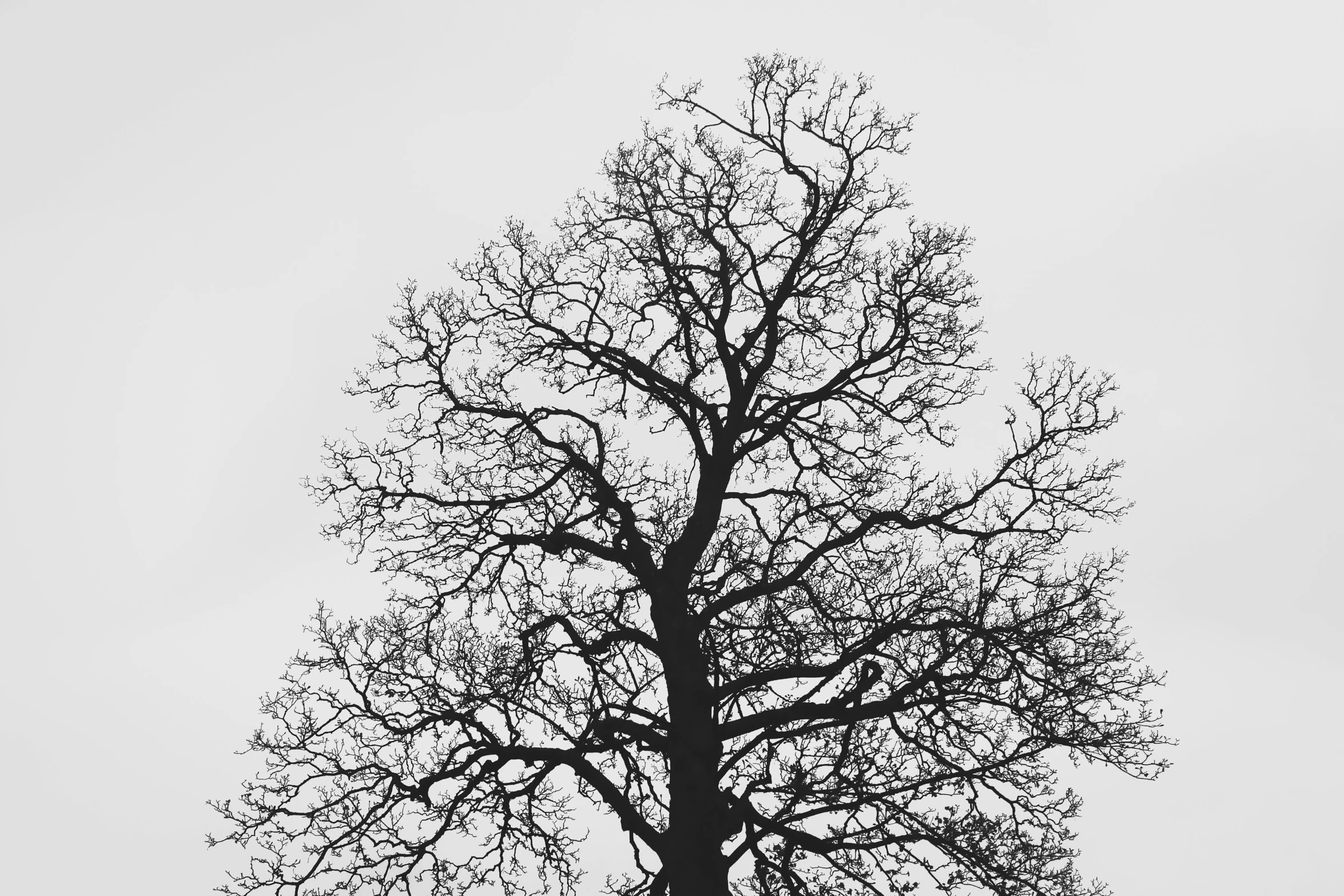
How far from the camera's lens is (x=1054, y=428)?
14195 millimetres

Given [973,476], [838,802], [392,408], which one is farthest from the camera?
[392,408]

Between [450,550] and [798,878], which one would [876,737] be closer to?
[798,878]

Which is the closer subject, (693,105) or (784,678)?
(784,678)

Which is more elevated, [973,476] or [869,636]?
[973,476]

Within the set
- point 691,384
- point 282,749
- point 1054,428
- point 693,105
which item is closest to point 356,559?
point 282,749

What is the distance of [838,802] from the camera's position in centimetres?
1298

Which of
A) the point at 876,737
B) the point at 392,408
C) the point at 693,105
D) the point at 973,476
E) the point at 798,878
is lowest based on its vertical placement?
the point at 798,878

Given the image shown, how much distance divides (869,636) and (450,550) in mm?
4535

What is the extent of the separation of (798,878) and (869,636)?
261cm

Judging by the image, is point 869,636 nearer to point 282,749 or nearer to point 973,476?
point 973,476

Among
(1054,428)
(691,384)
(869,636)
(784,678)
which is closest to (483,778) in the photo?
(784,678)

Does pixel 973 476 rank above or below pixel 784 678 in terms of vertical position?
above

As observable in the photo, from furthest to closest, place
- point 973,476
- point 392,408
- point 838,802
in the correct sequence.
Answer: point 392,408
point 973,476
point 838,802

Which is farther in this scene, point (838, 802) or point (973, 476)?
point (973, 476)
